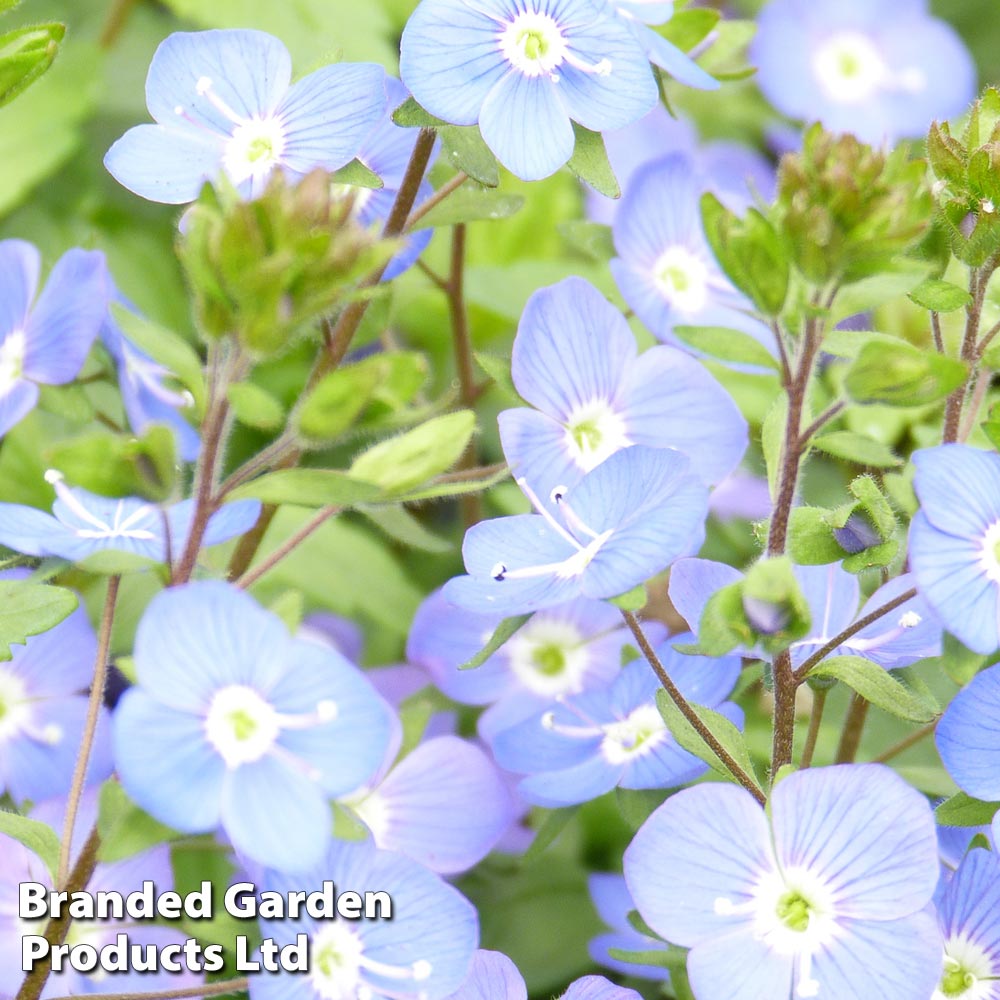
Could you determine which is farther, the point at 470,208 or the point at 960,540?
the point at 470,208

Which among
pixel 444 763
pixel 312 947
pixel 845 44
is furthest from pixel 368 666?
pixel 845 44

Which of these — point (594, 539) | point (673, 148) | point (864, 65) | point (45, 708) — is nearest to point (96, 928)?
point (45, 708)

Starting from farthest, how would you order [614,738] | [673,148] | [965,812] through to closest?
[673,148], [614,738], [965,812]

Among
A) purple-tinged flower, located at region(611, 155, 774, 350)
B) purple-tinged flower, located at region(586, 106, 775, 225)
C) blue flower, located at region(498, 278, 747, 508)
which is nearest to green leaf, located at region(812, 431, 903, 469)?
blue flower, located at region(498, 278, 747, 508)

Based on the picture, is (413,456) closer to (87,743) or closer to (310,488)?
(310,488)

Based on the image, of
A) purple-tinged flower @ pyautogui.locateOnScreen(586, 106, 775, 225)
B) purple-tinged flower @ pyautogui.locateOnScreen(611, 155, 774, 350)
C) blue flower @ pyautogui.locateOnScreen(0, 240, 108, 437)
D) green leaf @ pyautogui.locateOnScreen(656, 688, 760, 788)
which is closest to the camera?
green leaf @ pyautogui.locateOnScreen(656, 688, 760, 788)

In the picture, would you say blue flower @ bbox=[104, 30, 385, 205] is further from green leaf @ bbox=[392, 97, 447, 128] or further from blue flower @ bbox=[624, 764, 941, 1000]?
blue flower @ bbox=[624, 764, 941, 1000]
